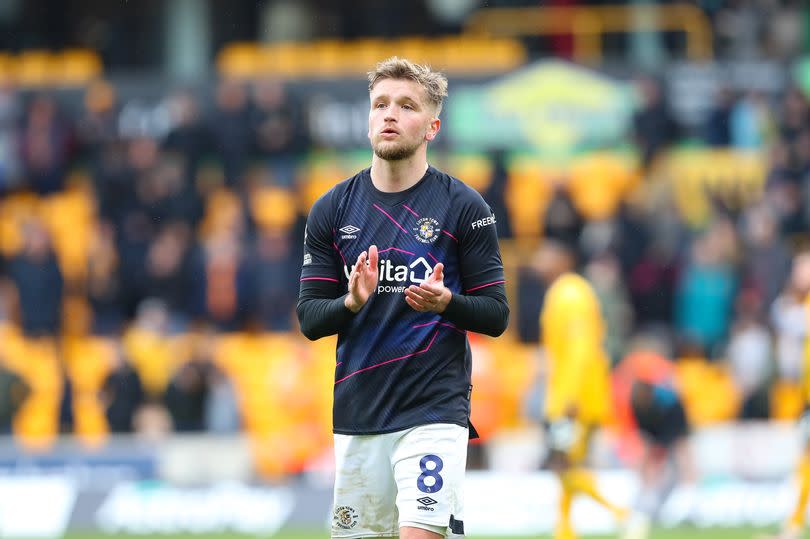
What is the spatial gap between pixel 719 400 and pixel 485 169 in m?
4.42

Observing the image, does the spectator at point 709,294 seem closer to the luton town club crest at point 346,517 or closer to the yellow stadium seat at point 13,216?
the yellow stadium seat at point 13,216

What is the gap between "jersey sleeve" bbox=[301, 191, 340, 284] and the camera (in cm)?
646

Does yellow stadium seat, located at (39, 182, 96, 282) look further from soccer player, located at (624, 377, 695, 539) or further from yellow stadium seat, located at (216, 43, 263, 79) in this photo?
soccer player, located at (624, 377, 695, 539)

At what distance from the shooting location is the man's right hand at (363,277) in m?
6.04

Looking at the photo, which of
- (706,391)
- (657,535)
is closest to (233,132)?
(706,391)

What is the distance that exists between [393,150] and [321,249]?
0.52 meters

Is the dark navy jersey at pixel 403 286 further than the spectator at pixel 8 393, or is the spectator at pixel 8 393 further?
the spectator at pixel 8 393

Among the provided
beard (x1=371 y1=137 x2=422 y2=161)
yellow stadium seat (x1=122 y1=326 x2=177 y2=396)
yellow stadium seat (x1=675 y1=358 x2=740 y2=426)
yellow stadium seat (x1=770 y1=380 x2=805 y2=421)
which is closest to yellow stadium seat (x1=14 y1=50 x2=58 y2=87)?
yellow stadium seat (x1=122 y1=326 x2=177 y2=396)

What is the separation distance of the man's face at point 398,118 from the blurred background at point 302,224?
21.4 ft

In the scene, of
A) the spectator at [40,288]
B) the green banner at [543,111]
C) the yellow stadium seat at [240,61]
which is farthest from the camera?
the yellow stadium seat at [240,61]

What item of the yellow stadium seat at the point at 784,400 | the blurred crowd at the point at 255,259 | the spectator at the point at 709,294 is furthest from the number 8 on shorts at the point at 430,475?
the spectator at the point at 709,294

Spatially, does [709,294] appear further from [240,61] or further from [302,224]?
[240,61]

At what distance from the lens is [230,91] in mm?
19266

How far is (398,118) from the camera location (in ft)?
20.7
